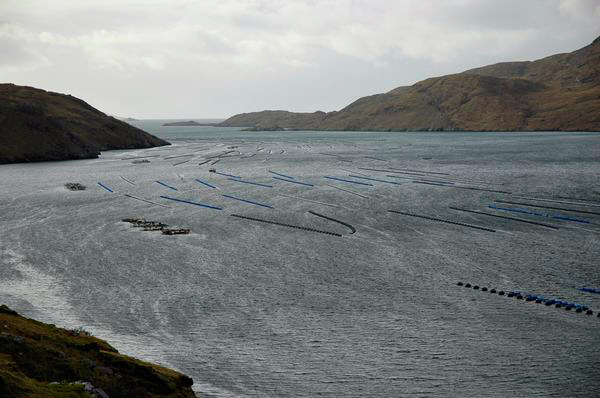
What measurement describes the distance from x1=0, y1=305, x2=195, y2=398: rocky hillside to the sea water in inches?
151

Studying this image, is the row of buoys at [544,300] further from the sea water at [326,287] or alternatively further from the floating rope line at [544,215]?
the floating rope line at [544,215]

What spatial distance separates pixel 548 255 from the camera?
50.4 metres

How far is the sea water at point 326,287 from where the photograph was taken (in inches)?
1132

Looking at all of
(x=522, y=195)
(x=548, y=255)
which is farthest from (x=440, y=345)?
(x=522, y=195)

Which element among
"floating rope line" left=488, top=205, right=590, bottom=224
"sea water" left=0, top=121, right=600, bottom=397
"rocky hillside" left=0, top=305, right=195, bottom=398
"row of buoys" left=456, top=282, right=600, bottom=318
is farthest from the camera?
"floating rope line" left=488, top=205, right=590, bottom=224

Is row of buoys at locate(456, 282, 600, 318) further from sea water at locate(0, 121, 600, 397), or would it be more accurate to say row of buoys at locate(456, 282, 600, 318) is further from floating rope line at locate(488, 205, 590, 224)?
floating rope line at locate(488, 205, 590, 224)

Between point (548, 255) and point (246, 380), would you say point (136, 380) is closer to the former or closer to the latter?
point (246, 380)

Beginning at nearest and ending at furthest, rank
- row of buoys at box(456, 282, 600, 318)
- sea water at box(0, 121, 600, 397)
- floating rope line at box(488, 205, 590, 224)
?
sea water at box(0, 121, 600, 397), row of buoys at box(456, 282, 600, 318), floating rope line at box(488, 205, 590, 224)

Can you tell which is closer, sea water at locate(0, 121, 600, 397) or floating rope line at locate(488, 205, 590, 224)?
sea water at locate(0, 121, 600, 397)

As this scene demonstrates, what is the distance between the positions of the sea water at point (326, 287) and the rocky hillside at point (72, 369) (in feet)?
12.6

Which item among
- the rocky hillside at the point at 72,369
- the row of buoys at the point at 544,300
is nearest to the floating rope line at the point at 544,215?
the row of buoys at the point at 544,300

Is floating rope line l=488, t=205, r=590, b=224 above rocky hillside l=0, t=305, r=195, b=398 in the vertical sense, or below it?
above

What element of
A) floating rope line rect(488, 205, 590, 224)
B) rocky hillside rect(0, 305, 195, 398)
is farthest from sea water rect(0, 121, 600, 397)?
rocky hillside rect(0, 305, 195, 398)

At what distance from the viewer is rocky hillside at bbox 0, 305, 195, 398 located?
20.7m
